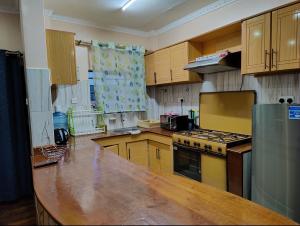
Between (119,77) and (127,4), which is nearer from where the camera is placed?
(127,4)

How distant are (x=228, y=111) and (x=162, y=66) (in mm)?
1341

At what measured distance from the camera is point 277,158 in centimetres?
178

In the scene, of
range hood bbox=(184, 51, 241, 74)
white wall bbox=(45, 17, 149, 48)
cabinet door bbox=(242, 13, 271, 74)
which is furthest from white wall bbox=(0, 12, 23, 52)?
cabinet door bbox=(242, 13, 271, 74)

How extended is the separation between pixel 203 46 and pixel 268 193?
220 centimetres

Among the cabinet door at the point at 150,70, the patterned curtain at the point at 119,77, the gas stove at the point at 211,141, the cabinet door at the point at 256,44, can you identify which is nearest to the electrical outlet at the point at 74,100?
the patterned curtain at the point at 119,77

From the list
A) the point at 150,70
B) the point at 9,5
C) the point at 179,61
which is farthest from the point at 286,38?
the point at 9,5

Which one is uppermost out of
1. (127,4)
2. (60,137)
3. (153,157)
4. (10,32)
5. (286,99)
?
(127,4)

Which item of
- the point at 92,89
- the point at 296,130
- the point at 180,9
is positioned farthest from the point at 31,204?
the point at 180,9

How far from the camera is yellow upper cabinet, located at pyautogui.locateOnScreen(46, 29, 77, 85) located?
2678 millimetres

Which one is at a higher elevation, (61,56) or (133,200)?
(61,56)

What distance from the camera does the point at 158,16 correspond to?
327 cm

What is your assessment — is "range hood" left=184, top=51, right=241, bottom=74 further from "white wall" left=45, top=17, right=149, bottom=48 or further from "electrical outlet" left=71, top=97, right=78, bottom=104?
"electrical outlet" left=71, top=97, right=78, bottom=104

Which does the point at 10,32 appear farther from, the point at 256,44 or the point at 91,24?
the point at 256,44

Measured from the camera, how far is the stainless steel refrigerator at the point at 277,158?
1.66 metres
